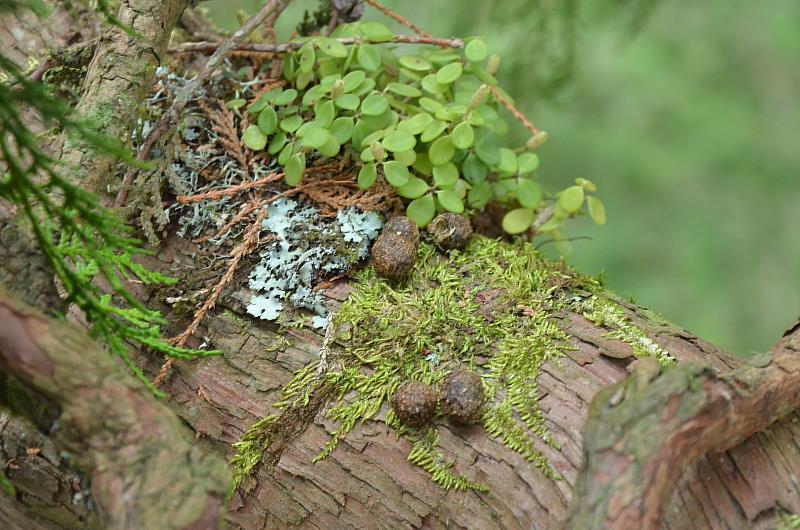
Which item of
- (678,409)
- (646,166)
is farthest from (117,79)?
(646,166)

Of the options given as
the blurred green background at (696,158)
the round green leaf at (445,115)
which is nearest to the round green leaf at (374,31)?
the round green leaf at (445,115)

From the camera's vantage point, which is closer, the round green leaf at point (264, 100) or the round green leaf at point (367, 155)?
the round green leaf at point (367, 155)

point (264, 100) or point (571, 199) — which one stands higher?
point (571, 199)

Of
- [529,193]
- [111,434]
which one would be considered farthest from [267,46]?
[111,434]

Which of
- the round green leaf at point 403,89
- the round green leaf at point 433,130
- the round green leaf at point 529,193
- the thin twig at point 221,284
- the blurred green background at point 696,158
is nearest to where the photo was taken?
the thin twig at point 221,284

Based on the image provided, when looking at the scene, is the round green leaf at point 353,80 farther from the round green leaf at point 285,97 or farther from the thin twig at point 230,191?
the thin twig at point 230,191

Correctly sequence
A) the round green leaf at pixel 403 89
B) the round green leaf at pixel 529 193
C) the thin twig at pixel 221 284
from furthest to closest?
the round green leaf at pixel 529 193, the round green leaf at pixel 403 89, the thin twig at pixel 221 284

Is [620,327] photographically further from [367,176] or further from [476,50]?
[476,50]
